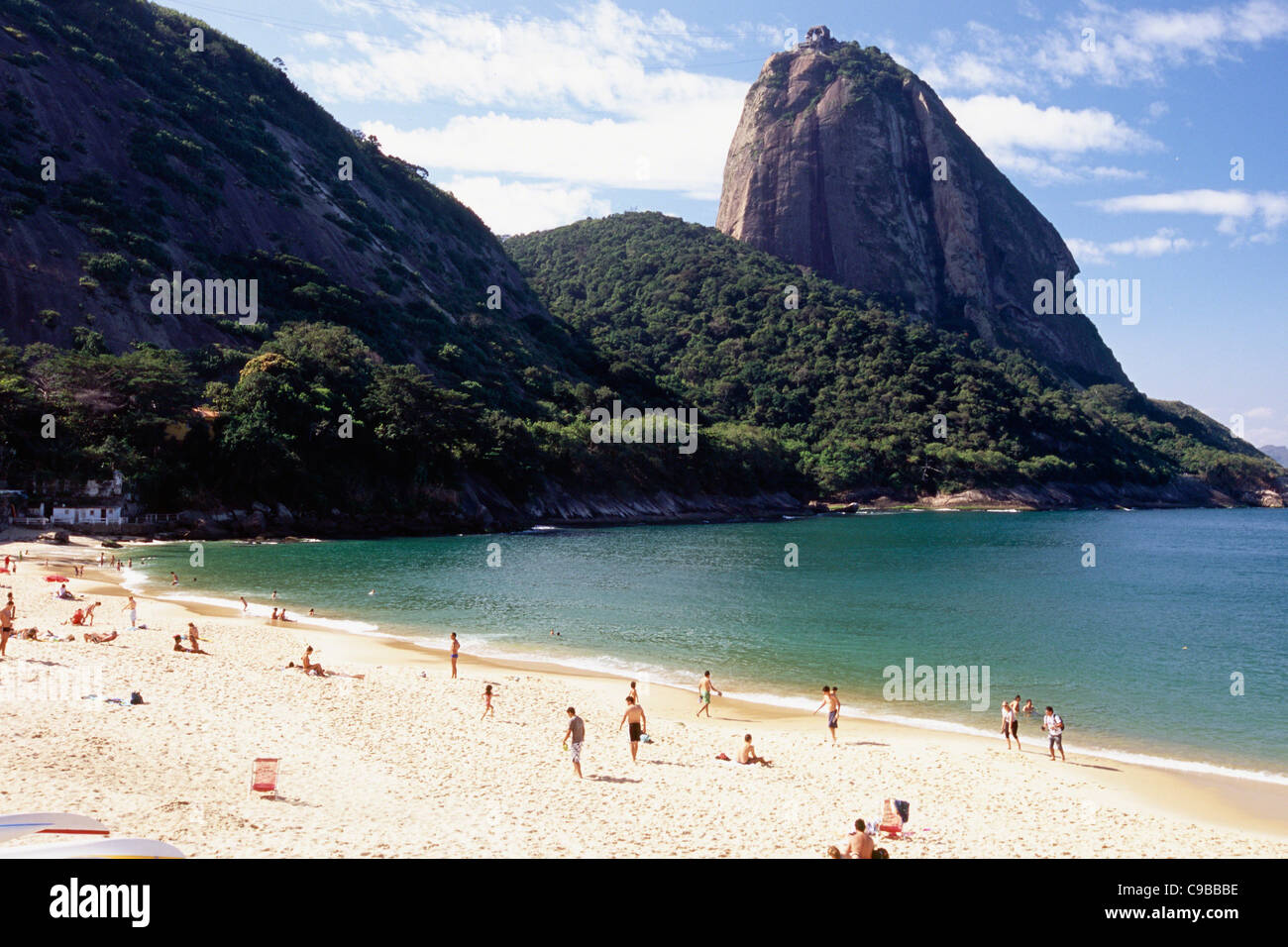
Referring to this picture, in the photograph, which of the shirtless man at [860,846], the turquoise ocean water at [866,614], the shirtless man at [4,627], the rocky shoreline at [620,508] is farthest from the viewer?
the rocky shoreline at [620,508]

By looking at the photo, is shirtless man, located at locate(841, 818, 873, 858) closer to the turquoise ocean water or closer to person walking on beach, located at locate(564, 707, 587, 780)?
person walking on beach, located at locate(564, 707, 587, 780)

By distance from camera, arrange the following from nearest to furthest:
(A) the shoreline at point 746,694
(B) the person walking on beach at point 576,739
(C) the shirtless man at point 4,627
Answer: (B) the person walking on beach at point 576,739 → (A) the shoreline at point 746,694 → (C) the shirtless man at point 4,627

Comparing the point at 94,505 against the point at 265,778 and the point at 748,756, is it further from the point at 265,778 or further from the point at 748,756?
the point at 748,756

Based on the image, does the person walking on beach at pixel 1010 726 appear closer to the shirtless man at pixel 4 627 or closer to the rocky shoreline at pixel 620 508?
the shirtless man at pixel 4 627

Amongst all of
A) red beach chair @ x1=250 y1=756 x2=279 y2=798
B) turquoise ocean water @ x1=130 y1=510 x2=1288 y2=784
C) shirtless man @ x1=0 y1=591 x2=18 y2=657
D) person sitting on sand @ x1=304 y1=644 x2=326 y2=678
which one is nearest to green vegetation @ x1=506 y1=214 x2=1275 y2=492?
turquoise ocean water @ x1=130 y1=510 x2=1288 y2=784

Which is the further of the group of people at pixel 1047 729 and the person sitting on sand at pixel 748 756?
the group of people at pixel 1047 729

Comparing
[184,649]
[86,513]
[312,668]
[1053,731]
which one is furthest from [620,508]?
[1053,731]

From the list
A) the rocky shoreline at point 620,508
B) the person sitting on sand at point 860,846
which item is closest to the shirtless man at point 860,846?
the person sitting on sand at point 860,846
